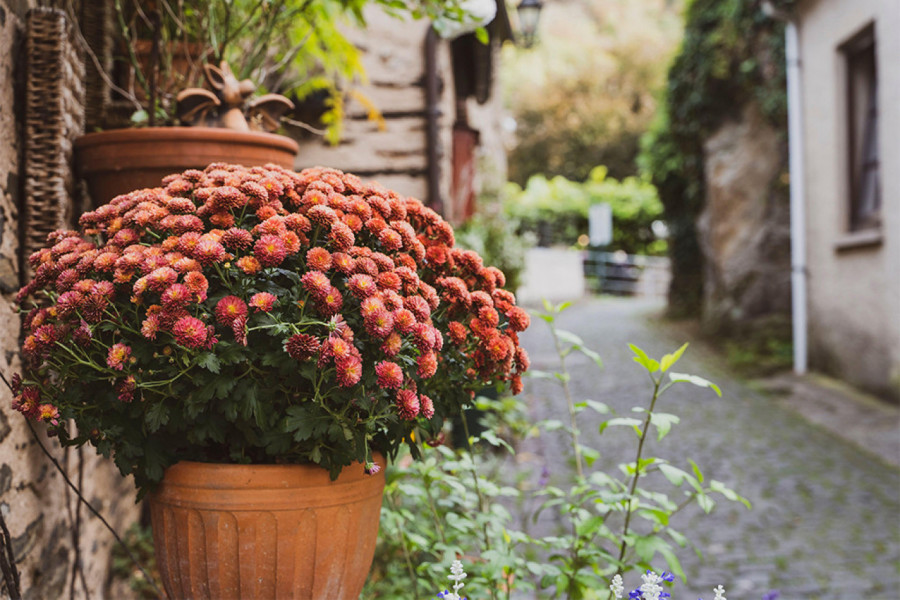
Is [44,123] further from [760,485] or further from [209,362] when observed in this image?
[760,485]

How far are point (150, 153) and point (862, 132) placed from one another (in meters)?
6.52

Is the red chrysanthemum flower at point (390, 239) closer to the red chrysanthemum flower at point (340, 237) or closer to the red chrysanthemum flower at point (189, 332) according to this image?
the red chrysanthemum flower at point (340, 237)

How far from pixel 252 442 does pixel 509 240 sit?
426cm

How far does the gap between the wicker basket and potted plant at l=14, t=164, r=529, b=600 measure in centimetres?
27

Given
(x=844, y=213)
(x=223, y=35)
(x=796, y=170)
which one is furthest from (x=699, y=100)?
(x=223, y=35)

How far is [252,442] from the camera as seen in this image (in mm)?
1562

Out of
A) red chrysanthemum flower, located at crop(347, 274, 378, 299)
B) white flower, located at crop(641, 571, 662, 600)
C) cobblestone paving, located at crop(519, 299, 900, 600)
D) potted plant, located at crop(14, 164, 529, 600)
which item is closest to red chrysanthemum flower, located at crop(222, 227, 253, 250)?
potted plant, located at crop(14, 164, 529, 600)

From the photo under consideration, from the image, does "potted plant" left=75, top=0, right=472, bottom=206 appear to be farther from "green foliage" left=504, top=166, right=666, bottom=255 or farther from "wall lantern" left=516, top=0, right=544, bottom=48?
"green foliage" left=504, top=166, right=666, bottom=255

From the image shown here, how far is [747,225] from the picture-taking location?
884 centimetres

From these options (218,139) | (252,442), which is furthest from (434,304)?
(218,139)

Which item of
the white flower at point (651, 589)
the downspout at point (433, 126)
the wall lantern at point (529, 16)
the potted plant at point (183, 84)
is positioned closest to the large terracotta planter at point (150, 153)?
the potted plant at point (183, 84)

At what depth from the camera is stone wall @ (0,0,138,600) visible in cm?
177

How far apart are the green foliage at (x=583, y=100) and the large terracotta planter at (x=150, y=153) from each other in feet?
73.6

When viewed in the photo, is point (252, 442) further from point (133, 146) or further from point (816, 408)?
point (816, 408)
